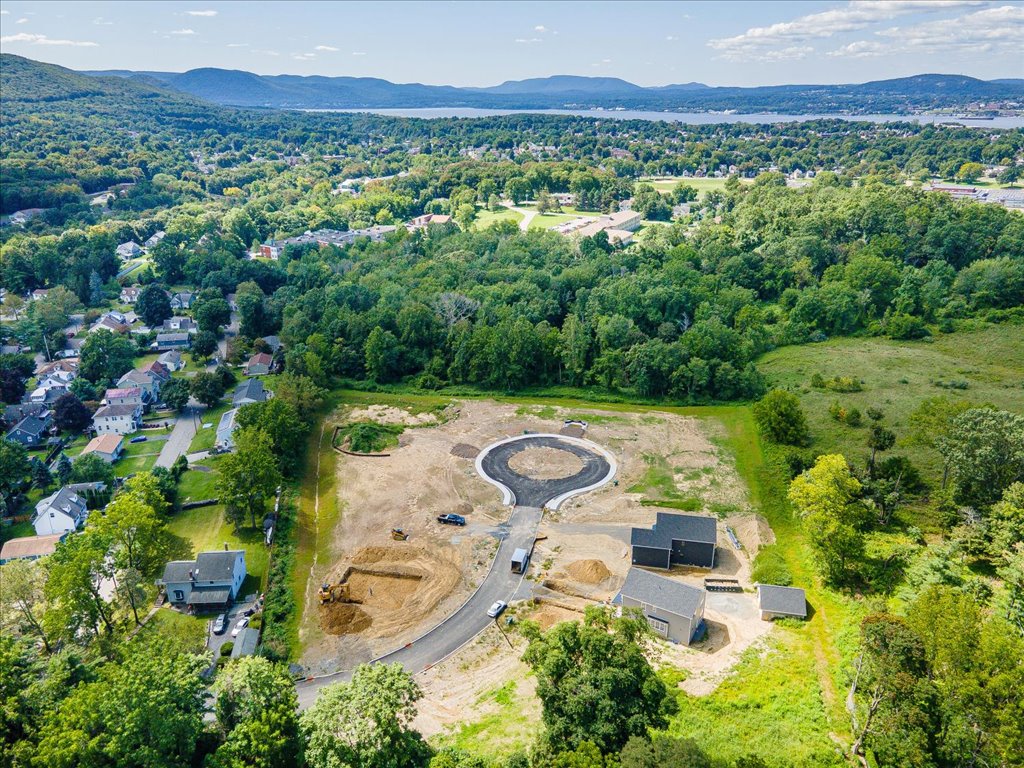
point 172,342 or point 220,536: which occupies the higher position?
point 172,342

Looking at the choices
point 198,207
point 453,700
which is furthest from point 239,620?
point 198,207

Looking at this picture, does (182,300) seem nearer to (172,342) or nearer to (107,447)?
(172,342)

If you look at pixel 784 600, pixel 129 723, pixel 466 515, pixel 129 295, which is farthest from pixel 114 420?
pixel 784 600

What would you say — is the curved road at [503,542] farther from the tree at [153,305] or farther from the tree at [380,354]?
the tree at [153,305]

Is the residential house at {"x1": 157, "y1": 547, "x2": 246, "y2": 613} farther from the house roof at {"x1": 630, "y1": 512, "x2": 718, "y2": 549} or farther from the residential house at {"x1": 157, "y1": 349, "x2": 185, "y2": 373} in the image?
the residential house at {"x1": 157, "y1": 349, "x2": 185, "y2": 373}

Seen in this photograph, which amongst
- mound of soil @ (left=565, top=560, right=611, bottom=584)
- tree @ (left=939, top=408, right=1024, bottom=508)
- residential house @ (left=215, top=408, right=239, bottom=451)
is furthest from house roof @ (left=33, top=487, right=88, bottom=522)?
tree @ (left=939, top=408, right=1024, bottom=508)
